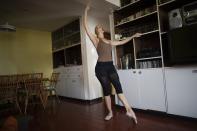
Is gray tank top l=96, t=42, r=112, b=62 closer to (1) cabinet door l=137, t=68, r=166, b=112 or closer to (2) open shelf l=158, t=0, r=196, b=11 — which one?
(1) cabinet door l=137, t=68, r=166, b=112

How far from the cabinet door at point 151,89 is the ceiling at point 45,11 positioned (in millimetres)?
1527

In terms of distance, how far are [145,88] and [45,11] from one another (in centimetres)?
295

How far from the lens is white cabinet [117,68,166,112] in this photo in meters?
2.64

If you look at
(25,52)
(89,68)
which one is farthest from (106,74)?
(25,52)

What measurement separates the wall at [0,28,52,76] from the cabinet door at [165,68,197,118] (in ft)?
14.4

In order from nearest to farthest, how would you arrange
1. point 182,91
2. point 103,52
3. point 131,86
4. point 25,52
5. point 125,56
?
point 182,91 < point 103,52 < point 131,86 < point 125,56 < point 25,52

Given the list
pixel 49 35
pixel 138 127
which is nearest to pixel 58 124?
pixel 138 127

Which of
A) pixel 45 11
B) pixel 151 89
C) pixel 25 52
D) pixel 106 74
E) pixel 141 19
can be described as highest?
pixel 45 11

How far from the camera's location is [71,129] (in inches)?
92.1

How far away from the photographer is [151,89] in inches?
108

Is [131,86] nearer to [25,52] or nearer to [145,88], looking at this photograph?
[145,88]

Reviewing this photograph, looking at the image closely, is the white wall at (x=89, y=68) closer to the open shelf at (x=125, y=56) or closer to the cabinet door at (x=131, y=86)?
the open shelf at (x=125, y=56)

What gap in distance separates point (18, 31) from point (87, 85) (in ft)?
9.88

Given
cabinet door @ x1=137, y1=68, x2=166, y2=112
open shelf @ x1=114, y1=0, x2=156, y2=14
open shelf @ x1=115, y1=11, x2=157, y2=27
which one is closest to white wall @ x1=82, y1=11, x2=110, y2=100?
open shelf @ x1=114, y1=0, x2=156, y2=14
